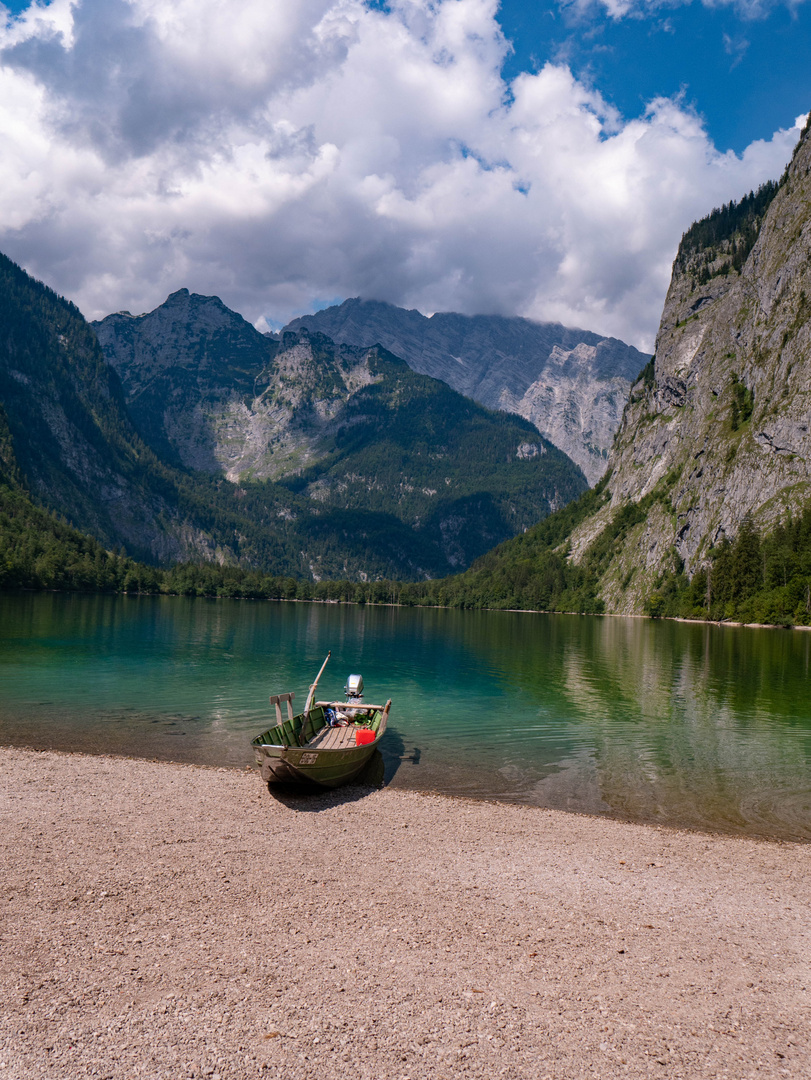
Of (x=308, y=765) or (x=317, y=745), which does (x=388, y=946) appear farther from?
(x=317, y=745)

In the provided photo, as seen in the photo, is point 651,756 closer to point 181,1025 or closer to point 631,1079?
point 631,1079

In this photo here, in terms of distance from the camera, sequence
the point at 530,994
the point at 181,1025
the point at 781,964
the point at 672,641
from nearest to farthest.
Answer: the point at 181,1025
the point at 530,994
the point at 781,964
the point at 672,641

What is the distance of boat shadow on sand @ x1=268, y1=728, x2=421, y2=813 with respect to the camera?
23797mm

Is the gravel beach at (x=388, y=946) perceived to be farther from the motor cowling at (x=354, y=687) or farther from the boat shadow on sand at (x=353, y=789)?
the motor cowling at (x=354, y=687)

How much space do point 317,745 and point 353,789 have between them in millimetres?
3340

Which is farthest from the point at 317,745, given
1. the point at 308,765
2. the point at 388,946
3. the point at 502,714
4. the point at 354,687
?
the point at 502,714

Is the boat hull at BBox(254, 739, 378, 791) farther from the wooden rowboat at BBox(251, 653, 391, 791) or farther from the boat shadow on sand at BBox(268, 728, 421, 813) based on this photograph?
the boat shadow on sand at BBox(268, 728, 421, 813)

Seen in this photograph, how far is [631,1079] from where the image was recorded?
9.82 meters

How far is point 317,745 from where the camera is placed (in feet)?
94.1

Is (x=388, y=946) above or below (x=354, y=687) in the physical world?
below

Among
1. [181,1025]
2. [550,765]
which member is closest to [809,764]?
[550,765]

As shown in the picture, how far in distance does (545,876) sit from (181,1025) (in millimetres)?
10268

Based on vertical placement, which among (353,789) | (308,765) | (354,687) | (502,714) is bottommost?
(502,714)

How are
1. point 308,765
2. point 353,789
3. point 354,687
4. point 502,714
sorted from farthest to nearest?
point 502,714
point 354,687
point 353,789
point 308,765
